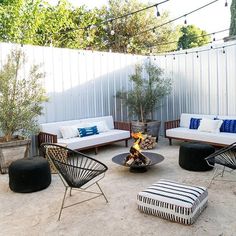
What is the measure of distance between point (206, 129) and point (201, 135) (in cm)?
29

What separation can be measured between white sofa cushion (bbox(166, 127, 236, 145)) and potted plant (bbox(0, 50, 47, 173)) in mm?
3383

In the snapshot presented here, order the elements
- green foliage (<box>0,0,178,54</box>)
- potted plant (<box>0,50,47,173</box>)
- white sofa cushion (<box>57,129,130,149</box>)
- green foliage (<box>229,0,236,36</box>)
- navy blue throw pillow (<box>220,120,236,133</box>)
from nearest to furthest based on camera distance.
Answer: potted plant (<box>0,50,47,173</box>), white sofa cushion (<box>57,129,130,149</box>), navy blue throw pillow (<box>220,120,236,133</box>), green foliage (<box>229,0,236,36</box>), green foliage (<box>0,0,178,54</box>)

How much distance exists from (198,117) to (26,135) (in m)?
4.34

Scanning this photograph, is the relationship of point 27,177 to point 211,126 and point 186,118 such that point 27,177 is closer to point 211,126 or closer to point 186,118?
point 211,126

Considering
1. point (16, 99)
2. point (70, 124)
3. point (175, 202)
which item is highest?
point (16, 99)

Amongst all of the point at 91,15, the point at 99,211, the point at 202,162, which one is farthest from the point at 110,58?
the point at 91,15

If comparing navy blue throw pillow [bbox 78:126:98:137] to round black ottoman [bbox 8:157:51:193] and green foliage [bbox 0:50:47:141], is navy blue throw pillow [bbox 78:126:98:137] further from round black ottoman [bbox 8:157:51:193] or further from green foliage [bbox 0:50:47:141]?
round black ottoman [bbox 8:157:51:193]

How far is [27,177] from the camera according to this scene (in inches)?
146

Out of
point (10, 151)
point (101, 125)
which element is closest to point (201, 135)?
point (101, 125)

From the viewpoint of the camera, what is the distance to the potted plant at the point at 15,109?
4.66m

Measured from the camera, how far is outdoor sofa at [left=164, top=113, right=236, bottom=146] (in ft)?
18.7

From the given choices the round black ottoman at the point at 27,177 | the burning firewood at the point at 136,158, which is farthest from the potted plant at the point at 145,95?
the round black ottoman at the point at 27,177

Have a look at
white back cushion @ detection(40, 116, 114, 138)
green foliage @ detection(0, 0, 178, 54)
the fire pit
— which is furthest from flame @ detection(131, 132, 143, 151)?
green foliage @ detection(0, 0, 178, 54)

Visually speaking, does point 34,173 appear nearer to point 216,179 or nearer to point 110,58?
point 216,179
